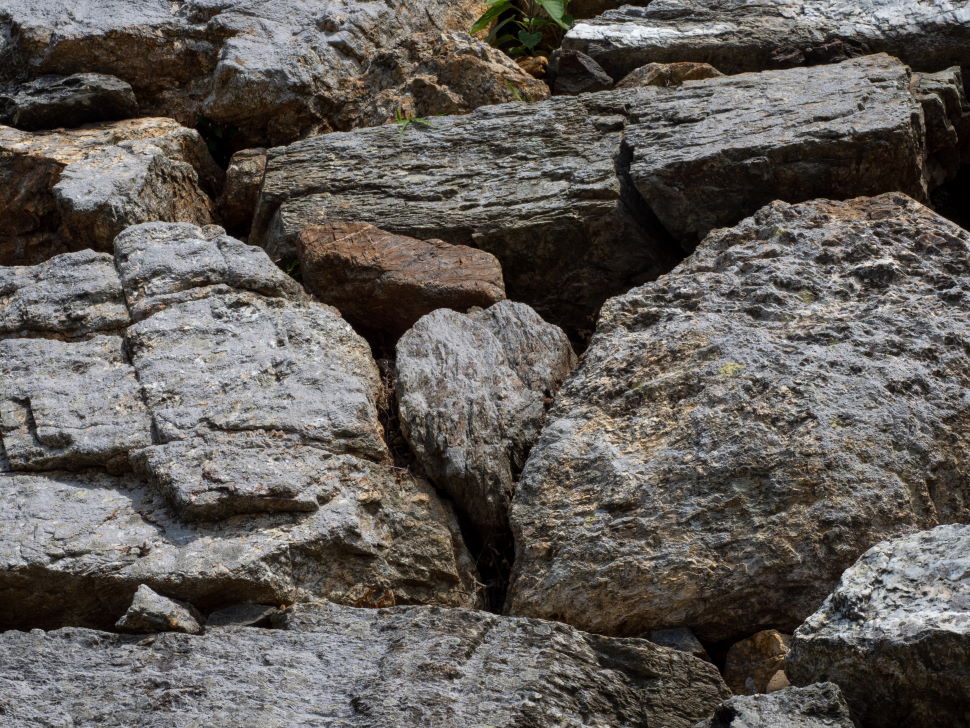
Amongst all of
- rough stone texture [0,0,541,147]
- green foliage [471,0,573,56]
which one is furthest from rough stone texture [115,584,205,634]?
green foliage [471,0,573,56]

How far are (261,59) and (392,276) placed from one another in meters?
2.02

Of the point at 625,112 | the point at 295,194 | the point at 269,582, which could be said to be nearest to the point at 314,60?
the point at 295,194

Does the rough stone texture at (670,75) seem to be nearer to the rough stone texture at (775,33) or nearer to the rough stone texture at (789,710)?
the rough stone texture at (775,33)

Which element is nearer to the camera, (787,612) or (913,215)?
(787,612)

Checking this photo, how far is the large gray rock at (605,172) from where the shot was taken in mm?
4699

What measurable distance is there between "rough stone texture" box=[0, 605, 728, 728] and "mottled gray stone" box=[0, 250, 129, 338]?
1.54 meters

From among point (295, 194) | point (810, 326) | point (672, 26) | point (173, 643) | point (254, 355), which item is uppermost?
point (672, 26)

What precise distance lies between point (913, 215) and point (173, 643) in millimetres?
3011

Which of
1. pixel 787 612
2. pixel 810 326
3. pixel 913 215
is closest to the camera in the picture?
pixel 787 612

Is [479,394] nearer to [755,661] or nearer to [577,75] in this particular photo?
[755,661]

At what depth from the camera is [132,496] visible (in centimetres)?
352

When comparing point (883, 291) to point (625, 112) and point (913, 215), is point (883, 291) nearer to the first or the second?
point (913, 215)

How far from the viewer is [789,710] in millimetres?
2465

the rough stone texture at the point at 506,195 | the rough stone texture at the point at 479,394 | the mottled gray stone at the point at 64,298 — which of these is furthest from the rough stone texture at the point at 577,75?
the mottled gray stone at the point at 64,298
